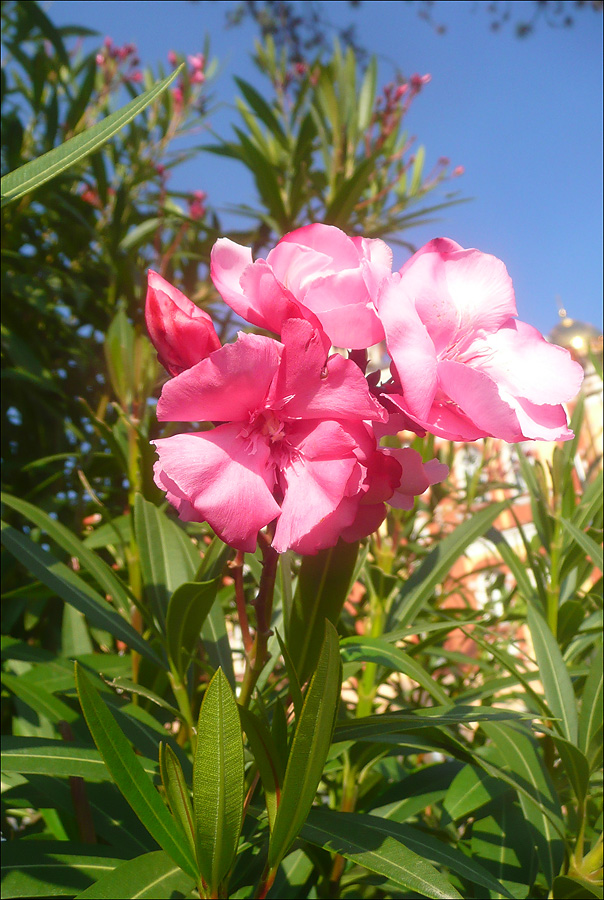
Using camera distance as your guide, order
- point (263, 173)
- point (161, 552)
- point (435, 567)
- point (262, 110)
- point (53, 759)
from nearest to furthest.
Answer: point (53, 759)
point (161, 552)
point (435, 567)
point (263, 173)
point (262, 110)

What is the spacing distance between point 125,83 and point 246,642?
8.45ft

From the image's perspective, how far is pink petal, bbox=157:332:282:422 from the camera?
1.51ft

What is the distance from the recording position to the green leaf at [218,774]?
480 mm

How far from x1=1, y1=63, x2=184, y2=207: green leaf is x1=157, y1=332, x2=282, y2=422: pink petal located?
27cm

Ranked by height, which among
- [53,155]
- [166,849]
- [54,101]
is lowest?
[166,849]

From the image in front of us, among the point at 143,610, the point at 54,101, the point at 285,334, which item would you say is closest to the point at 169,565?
the point at 143,610

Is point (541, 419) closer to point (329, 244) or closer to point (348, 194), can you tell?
point (329, 244)

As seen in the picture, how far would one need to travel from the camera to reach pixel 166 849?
0.55 m

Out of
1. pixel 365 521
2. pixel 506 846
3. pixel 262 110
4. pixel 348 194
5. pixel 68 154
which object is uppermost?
pixel 262 110

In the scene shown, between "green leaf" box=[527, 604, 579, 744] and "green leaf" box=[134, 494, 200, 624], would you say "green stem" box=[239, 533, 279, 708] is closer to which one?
"green leaf" box=[134, 494, 200, 624]

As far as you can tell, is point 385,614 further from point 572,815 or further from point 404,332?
point 404,332

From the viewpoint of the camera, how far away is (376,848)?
21.7 inches

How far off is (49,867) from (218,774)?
1.06 feet

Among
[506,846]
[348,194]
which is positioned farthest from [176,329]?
[348,194]
